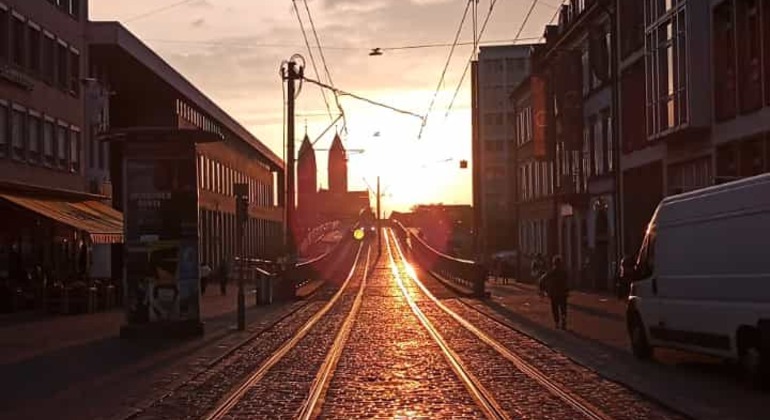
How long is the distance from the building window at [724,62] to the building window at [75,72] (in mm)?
24240

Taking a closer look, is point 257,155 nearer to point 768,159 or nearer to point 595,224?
point 595,224

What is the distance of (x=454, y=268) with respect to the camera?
5509cm

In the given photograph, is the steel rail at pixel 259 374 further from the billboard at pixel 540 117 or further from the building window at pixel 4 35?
the billboard at pixel 540 117

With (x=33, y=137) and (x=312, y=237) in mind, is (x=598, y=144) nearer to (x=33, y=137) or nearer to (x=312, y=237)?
(x=33, y=137)

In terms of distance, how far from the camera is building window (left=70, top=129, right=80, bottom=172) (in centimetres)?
4472

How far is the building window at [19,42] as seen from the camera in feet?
124

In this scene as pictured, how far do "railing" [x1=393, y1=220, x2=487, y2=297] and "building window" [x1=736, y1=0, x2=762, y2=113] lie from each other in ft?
55.8

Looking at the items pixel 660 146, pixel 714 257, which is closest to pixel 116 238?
pixel 660 146

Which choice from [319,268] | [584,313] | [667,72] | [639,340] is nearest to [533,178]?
[319,268]

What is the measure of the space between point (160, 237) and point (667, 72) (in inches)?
668

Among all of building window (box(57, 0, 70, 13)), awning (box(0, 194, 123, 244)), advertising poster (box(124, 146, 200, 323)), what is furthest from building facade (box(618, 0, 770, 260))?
building window (box(57, 0, 70, 13))

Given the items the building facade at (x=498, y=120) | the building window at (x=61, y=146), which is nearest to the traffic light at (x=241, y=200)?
the building window at (x=61, y=146)

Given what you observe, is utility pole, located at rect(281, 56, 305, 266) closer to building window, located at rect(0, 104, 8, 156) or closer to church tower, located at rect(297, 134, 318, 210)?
building window, located at rect(0, 104, 8, 156)

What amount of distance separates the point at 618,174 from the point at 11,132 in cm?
2128
